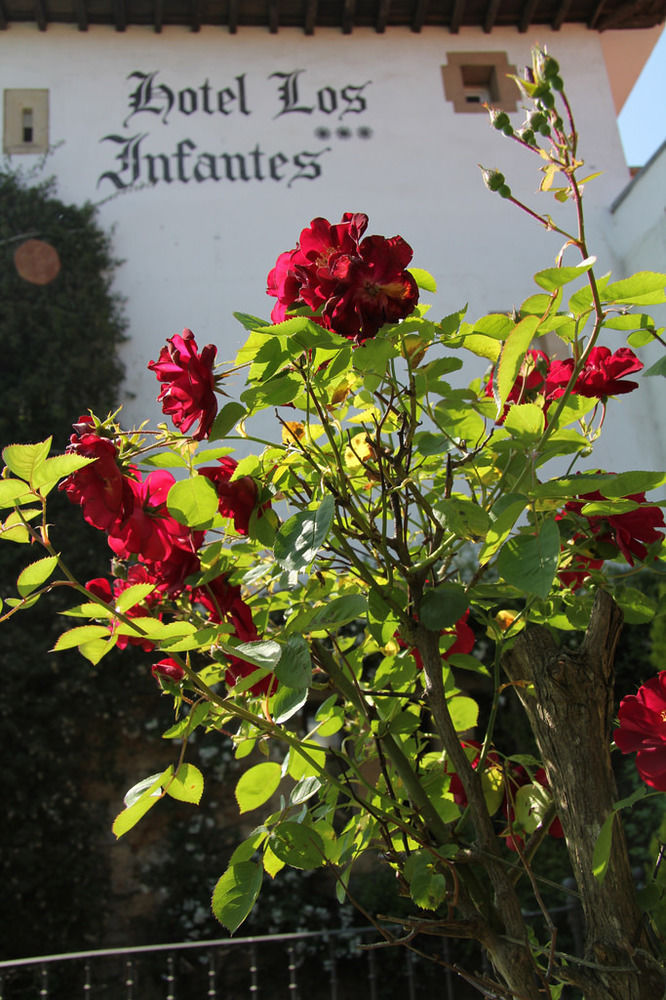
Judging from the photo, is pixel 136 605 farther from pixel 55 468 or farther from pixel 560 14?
pixel 560 14

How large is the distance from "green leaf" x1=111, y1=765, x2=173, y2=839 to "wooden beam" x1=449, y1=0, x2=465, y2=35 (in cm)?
648

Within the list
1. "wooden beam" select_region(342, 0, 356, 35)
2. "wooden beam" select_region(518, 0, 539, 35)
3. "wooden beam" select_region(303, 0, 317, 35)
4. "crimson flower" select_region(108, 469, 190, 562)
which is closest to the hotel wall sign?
"wooden beam" select_region(303, 0, 317, 35)

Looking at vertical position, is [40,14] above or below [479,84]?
above

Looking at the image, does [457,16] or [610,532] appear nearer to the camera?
[610,532]

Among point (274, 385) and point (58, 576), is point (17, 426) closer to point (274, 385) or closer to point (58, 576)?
point (58, 576)

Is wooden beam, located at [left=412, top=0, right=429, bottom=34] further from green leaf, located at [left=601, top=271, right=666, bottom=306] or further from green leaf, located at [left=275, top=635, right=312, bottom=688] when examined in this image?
green leaf, located at [left=275, top=635, right=312, bottom=688]

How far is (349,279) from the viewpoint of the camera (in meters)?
0.60

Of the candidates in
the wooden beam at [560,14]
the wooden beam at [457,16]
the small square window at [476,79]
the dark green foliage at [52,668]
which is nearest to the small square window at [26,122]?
the dark green foliage at [52,668]

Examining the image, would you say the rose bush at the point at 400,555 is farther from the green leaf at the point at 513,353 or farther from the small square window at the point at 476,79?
the small square window at the point at 476,79

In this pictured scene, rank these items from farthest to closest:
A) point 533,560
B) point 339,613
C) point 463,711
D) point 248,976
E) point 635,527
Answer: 1. point 248,976
2. point 463,711
3. point 635,527
4. point 339,613
5. point 533,560

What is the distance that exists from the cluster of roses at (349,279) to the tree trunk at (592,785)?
0.34 meters

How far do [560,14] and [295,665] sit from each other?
22.4ft

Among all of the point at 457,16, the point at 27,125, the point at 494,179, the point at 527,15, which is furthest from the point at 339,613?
the point at 527,15

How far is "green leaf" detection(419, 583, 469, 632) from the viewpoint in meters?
0.63
